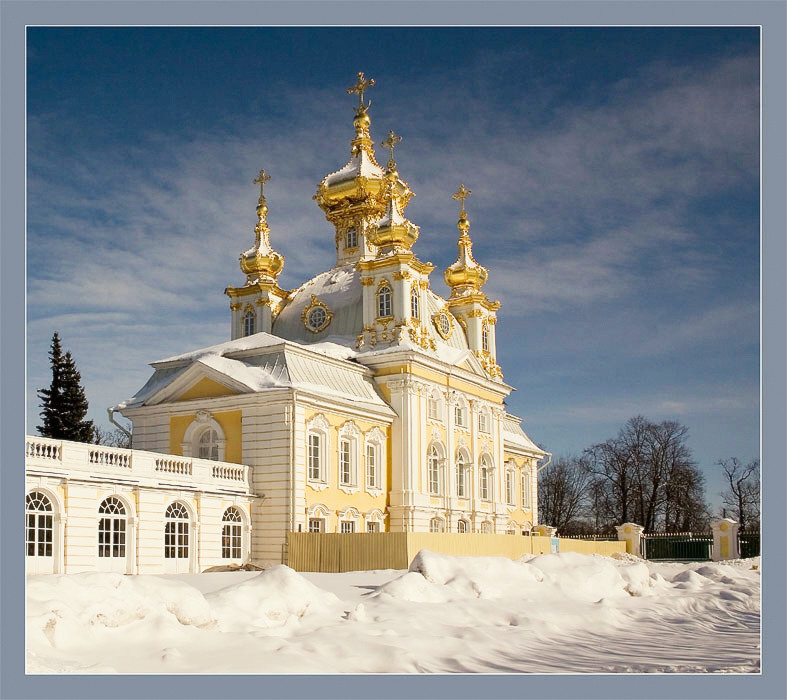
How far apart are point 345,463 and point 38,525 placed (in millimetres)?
10710

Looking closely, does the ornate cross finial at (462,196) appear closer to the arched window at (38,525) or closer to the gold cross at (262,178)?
the gold cross at (262,178)

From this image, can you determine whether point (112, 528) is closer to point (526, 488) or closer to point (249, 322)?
point (249, 322)

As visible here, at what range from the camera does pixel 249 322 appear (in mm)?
37156

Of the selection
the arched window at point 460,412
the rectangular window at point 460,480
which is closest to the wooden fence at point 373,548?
the rectangular window at point 460,480

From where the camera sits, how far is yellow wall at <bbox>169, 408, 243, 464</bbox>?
26.6m

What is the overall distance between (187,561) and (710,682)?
15.8 meters

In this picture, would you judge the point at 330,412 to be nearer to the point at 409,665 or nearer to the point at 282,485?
the point at 282,485

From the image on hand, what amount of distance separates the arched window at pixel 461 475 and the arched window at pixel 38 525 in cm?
1629

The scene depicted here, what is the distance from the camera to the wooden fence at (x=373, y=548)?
22.1m

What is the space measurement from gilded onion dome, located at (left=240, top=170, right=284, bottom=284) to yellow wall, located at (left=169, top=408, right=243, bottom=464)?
10324 millimetres

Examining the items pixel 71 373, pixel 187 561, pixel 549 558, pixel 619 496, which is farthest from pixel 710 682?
pixel 619 496

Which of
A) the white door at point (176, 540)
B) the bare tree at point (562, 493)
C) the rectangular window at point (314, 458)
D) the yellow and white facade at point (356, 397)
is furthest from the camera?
the bare tree at point (562, 493)

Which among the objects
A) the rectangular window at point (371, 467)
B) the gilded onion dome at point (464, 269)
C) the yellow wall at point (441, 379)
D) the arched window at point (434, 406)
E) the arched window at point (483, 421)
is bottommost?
the rectangular window at point (371, 467)

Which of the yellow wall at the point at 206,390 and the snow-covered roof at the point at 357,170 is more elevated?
the snow-covered roof at the point at 357,170
